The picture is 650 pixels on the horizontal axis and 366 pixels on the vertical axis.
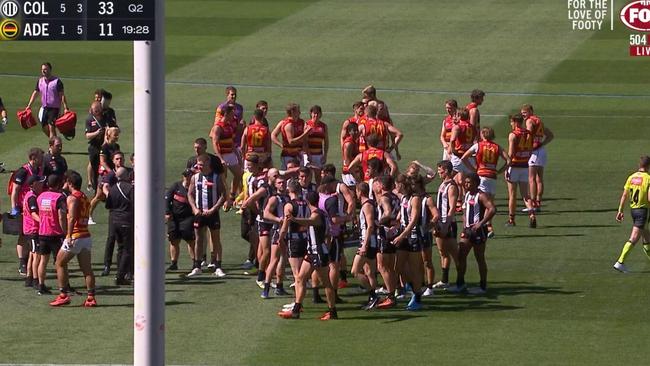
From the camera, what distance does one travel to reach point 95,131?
93.3 ft

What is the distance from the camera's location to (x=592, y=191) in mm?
30047

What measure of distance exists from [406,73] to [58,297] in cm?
2477

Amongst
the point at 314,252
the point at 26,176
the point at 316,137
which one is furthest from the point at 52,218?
the point at 316,137

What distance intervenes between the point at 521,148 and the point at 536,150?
0.70 m

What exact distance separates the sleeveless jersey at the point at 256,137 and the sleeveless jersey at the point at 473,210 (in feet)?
21.3

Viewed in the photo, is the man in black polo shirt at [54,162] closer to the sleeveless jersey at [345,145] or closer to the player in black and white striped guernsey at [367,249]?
the sleeveless jersey at [345,145]

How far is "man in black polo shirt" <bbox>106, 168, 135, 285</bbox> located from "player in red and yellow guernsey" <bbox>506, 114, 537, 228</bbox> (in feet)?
26.2

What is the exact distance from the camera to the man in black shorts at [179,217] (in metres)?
22.9

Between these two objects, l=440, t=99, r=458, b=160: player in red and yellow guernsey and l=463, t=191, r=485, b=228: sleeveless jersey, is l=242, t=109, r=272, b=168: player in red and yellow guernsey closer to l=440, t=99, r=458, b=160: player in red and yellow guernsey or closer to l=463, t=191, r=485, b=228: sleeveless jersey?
l=440, t=99, r=458, b=160: player in red and yellow guernsey

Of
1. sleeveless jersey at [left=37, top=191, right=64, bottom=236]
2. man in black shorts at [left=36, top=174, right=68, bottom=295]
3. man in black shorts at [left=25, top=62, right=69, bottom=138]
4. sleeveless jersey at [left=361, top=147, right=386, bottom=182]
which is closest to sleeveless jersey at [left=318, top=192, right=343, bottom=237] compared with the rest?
man in black shorts at [left=36, top=174, right=68, bottom=295]

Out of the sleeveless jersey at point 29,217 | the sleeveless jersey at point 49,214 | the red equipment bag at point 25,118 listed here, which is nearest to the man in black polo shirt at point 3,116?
the red equipment bag at point 25,118

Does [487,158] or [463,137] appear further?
[463,137]

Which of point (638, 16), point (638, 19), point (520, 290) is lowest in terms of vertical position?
point (520, 290)

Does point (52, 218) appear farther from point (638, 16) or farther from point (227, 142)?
point (638, 16)
